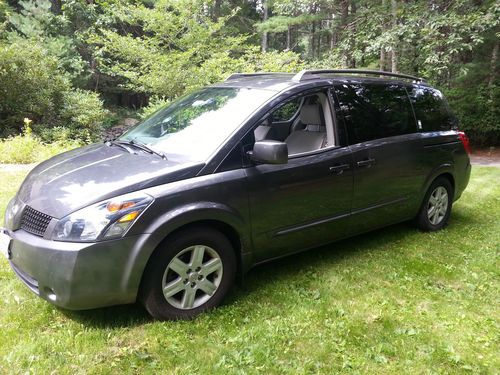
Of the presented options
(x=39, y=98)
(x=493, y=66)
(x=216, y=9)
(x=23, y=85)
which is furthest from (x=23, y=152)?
(x=216, y=9)

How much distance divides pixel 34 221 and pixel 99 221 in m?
0.53

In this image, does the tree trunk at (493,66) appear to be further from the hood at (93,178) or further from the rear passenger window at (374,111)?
the hood at (93,178)

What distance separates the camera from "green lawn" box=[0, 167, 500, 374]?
249cm

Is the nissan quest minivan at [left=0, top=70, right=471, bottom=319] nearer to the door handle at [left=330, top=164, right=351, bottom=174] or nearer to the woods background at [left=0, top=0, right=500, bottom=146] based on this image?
the door handle at [left=330, top=164, right=351, bottom=174]

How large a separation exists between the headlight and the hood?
2.4 inches

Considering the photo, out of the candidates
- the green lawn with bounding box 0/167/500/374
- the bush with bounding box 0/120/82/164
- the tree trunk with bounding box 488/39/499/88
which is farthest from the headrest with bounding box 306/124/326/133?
the tree trunk with bounding box 488/39/499/88

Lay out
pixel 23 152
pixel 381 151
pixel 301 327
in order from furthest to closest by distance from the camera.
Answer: pixel 23 152 < pixel 381 151 < pixel 301 327

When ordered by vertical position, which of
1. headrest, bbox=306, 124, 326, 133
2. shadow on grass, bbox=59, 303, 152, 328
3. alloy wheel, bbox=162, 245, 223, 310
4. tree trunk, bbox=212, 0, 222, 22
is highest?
tree trunk, bbox=212, 0, 222, 22

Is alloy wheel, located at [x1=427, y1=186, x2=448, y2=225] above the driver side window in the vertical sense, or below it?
below

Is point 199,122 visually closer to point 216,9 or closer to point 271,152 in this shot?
point 271,152

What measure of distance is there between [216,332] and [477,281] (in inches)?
97.6

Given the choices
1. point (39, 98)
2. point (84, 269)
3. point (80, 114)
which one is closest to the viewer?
point (84, 269)

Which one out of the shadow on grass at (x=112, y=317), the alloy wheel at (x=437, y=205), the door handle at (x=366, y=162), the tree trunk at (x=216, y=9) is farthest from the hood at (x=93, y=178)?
the tree trunk at (x=216, y=9)

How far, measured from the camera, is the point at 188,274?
292cm
